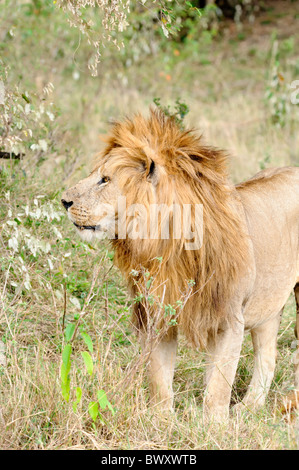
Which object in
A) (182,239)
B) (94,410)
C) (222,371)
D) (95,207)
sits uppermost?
(95,207)

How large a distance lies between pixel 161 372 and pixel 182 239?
79cm

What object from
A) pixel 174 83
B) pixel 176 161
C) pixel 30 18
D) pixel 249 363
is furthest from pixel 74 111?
pixel 176 161

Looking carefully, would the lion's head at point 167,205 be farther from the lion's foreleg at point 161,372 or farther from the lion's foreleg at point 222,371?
the lion's foreleg at point 161,372

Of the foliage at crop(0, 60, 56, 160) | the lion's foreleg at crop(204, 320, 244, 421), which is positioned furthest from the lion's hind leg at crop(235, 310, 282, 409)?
the foliage at crop(0, 60, 56, 160)

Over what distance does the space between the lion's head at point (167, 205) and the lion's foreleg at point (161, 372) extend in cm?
23

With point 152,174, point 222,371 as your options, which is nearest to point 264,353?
point 222,371

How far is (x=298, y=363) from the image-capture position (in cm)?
422

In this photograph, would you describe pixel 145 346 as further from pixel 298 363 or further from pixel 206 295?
pixel 298 363

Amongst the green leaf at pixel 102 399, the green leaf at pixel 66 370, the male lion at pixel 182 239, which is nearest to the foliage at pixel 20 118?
the male lion at pixel 182 239

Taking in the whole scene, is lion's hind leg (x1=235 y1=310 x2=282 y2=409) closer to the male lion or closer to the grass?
the grass

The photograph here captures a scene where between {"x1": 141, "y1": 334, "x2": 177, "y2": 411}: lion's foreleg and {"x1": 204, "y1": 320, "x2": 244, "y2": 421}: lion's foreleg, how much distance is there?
0.75 feet

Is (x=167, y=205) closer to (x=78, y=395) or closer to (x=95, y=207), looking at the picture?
(x=95, y=207)

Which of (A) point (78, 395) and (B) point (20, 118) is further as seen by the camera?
(B) point (20, 118)

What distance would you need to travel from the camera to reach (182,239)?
11.3 ft
